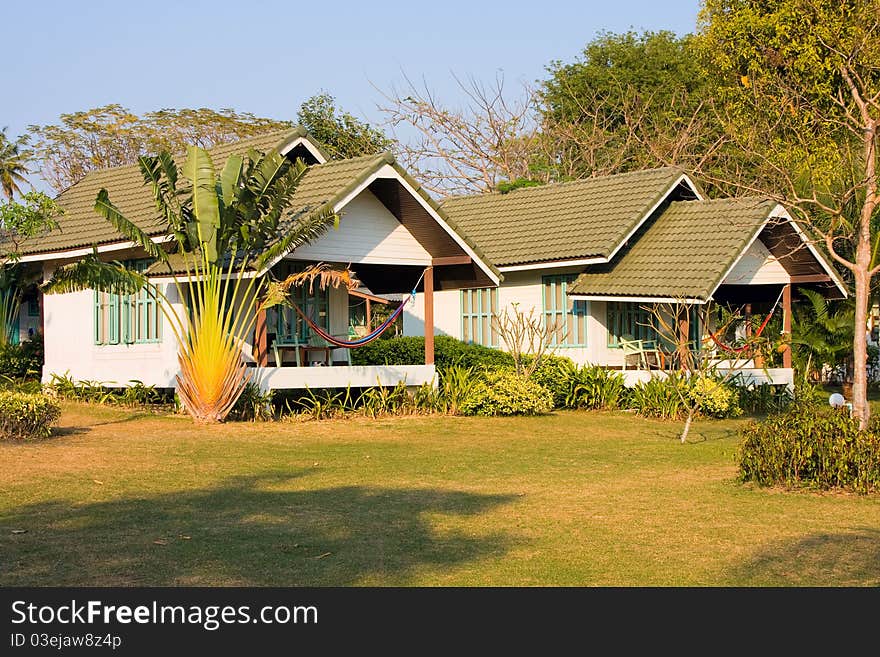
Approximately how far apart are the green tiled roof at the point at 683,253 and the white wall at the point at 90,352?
317 inches

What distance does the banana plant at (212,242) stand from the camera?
16.5 meters

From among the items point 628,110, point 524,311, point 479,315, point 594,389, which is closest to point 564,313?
point 524,311

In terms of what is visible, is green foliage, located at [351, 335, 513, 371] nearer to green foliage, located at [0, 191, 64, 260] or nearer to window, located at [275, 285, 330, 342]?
window, located at [275, 285, 330, 342]

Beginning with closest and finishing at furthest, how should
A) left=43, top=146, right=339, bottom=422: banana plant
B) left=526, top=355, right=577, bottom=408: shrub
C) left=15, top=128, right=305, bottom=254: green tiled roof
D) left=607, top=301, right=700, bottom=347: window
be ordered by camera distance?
left=43, top=146, right=339, bottom=422: banana plant
left=15, top=128, right=305, bottom=254: green tiled roof
left=526, top=355, right=577, bottom=408: shrub
left=607, top=301, right=700, bottom=347: window

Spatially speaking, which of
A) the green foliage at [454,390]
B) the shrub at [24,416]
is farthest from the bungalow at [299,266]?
the shrub at [24,416]

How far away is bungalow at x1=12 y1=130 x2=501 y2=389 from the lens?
62.0ft

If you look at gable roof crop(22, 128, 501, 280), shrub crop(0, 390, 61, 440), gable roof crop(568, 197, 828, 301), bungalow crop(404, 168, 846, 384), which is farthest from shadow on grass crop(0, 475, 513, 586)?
bungalow crop(404, 168, 846, 384)

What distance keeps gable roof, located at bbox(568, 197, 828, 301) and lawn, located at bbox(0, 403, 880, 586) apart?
217 inches

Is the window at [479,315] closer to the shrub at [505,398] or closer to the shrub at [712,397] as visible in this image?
the shrub at [505,398]

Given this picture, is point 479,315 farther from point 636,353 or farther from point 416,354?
point 636,353

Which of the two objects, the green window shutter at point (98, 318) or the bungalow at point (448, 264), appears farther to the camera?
the green window shutter at point (98, 318)

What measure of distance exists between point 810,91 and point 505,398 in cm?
788
